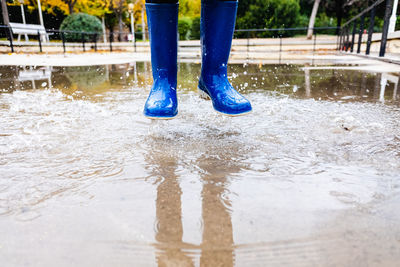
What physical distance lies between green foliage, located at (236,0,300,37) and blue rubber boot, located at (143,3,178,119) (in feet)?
64.7

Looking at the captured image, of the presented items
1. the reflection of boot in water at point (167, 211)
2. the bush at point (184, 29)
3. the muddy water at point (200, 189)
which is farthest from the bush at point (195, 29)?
the reflection of boot in water at point (167, 211)

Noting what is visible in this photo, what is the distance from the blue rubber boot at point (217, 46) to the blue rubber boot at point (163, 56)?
146 millimetres

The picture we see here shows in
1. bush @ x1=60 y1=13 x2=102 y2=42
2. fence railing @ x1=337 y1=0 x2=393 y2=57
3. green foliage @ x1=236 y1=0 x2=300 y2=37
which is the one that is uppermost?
green foliage @ x1=236 y1=0 x2=300 y2=37

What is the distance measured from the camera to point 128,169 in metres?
0.94

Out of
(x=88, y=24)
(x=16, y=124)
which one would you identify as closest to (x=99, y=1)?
(x=88, y=24)

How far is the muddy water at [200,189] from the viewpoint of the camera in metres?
0.58

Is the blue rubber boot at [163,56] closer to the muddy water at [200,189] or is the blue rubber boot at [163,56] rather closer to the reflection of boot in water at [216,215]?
the muddy water at [200,189]

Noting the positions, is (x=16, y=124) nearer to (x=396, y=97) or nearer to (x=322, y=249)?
(x=322, y=249)

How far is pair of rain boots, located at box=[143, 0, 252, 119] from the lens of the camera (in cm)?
131

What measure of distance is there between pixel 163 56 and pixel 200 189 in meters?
0.78

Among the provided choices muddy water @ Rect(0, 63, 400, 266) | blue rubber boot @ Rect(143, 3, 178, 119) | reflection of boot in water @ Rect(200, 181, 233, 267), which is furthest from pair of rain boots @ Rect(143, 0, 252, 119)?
reflection of boot in water @ Rect(200, 181, 233, 267)

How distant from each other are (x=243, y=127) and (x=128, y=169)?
632mm

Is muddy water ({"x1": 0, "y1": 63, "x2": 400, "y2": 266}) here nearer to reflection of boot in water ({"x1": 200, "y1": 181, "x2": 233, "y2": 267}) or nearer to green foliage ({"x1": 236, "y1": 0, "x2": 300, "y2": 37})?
reflection of boot in water ({"x1": 200, "y1": 181, "x2": 233, "y2": 267})

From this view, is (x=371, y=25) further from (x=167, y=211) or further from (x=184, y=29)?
(x=184, y=29)
